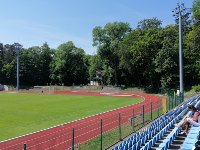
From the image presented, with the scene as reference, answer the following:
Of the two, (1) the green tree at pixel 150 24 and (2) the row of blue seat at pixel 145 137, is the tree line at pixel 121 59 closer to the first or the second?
(1) the green tree at pixel 150 24

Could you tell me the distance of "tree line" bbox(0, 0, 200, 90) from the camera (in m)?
64.6

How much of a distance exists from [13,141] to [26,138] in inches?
37.1

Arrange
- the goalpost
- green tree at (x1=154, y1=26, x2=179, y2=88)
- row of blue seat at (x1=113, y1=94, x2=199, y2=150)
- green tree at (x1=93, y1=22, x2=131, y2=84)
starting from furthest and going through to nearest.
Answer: green tree at (x1=93, y1=22, x2=131, y2=84) → the goalpost → green tree at (x1=154, y1=26, x2=179, y2=88) → row of blue seat at (x1=113, y1=94, x2=199, y2=150)

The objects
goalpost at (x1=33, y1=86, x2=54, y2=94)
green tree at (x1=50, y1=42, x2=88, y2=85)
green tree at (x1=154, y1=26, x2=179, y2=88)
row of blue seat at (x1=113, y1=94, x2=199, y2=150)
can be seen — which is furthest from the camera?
green tree at (x1=50, y1=42, x2=88, y2=85)

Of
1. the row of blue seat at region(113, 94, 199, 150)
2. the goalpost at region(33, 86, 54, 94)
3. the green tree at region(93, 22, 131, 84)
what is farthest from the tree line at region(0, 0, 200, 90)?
the row of blue seat at region(113, 94, 199, 150)

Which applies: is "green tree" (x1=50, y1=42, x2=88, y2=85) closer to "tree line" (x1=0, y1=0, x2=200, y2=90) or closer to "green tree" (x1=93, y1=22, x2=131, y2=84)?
"tree line" (x1=0, y1=0, x2=200, y2=90)

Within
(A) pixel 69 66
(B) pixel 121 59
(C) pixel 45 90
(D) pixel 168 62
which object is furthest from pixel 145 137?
(A) pixel 69 66

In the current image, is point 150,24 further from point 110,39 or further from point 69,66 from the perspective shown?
point 69,66

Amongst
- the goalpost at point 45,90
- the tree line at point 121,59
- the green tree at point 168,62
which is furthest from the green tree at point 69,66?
the green tree at point 168,62

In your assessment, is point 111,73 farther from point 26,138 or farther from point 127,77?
point 26,138

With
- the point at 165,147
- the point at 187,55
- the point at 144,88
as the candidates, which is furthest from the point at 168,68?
the point at 165,147

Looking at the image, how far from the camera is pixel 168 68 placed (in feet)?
211

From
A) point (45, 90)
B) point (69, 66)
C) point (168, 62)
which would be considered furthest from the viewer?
point (69, 66)

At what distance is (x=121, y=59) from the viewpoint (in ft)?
247
